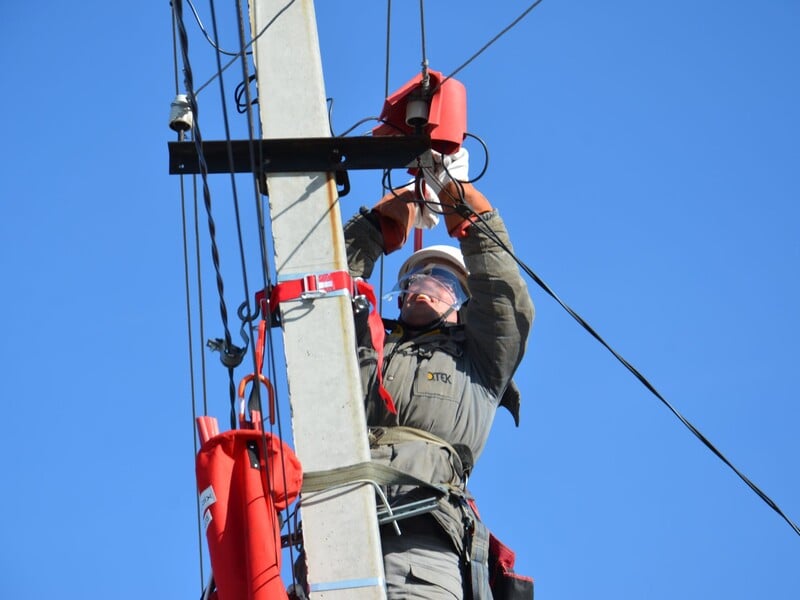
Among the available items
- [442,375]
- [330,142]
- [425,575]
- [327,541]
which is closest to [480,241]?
[442,375]

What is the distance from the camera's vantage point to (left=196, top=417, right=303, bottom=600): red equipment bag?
444cm

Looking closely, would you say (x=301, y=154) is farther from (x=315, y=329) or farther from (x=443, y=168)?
(x=443, y=168)

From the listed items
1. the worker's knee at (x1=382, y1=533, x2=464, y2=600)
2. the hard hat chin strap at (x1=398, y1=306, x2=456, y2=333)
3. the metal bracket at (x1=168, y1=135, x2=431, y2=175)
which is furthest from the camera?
the hard hat chin strap at (x1=398, y1=306, x2=456, y2=333)

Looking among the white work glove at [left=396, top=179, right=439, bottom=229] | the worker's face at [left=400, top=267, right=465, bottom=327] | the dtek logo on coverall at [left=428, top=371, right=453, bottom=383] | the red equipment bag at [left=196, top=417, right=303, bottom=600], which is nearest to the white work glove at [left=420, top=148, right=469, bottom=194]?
the white work glove at [left=396, top=179, right=439, bottom=229]

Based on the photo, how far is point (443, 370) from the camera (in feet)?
20.3

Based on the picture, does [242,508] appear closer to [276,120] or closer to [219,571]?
[219,571]

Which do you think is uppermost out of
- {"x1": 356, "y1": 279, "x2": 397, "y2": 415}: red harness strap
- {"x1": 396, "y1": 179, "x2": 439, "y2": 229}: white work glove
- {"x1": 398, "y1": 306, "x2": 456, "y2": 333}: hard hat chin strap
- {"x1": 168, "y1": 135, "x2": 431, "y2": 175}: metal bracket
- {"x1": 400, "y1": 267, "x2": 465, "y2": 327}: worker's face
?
{"x1": 396, "y1": 179, "x2": 439, "y2": 229}: white work glove

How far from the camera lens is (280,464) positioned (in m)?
4.57

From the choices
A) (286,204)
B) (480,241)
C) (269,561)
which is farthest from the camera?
(480,241)

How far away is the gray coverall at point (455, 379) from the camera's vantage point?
18.5ft

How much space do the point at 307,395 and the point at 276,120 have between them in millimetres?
1134

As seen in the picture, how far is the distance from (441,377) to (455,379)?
0.07m

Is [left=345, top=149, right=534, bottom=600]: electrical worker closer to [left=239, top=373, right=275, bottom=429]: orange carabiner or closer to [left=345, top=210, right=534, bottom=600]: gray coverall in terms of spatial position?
[left=345, top=210, right=534, bottom=600]: gray coverall

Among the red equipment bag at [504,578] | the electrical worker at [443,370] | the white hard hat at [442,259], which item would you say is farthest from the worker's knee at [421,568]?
the white hard hat at [442,259]
